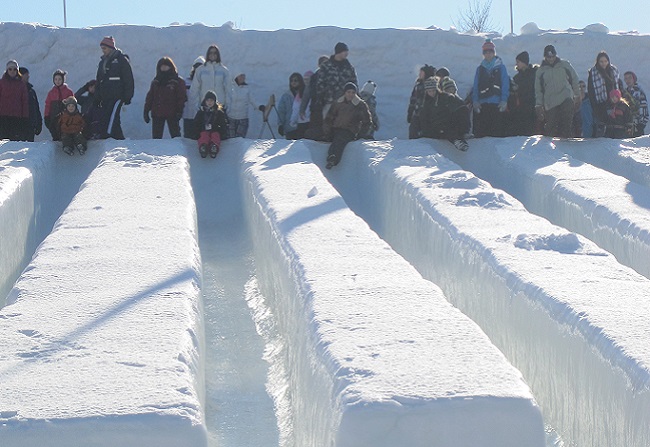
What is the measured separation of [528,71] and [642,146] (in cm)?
152

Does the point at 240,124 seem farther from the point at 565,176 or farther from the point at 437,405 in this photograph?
the point at 437,405

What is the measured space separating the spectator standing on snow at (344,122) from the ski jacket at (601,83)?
2726 mm

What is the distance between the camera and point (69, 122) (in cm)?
1226

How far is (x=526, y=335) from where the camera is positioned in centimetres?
599

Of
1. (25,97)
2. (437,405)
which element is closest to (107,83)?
(25,97)

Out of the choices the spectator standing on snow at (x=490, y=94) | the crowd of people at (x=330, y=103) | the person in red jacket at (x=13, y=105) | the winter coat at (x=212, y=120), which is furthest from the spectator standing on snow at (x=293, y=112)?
the person in red jacket at (x=13, y=105)

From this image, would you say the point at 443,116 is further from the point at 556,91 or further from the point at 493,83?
the point at 556,91

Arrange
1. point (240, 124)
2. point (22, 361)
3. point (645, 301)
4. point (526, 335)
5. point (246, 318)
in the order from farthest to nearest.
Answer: point (240, 124), point (246, 318), point (526, 335), point (645, 301), point (22, 361)

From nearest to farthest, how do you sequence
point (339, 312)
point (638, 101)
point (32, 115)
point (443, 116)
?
point (339, 312)
point (443, 116)
point (32, 115)
point (638, 101)

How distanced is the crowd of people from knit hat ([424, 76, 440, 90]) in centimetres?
2

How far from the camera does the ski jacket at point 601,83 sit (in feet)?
43.7

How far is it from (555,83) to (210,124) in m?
3.72

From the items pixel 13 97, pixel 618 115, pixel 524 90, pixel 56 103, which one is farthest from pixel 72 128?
pixel 618 115

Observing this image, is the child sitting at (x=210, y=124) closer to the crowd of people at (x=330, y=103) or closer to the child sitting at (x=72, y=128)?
the crowd of people at (x=330, y=103)
